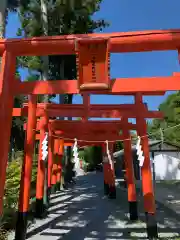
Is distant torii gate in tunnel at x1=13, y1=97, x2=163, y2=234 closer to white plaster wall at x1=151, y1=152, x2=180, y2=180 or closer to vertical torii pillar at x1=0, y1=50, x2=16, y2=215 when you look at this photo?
vertical torii pillar at x1=0, y1=50, x2=16, y2=215

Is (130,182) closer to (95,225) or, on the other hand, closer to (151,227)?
(95,225)

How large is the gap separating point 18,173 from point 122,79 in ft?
19.5

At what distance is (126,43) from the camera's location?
4.46 metres

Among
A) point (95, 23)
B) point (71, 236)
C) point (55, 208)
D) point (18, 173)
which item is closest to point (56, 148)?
point (55, 208)

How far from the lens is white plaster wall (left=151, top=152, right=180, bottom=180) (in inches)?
849

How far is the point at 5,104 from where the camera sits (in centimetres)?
466

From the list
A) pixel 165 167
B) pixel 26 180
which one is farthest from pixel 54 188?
pixel 165 167

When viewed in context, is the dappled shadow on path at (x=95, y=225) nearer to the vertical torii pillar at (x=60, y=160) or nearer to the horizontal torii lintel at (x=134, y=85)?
the horizontal torii lintel at (x=134, y=85)

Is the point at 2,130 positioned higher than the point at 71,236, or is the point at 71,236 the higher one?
the point at 2,130

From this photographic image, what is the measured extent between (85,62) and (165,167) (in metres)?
19.0

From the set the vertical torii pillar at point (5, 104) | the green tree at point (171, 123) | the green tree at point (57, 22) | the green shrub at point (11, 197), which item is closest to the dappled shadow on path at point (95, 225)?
the green shrub at point (11, 197)

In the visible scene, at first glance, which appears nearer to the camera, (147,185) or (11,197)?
(147,185)

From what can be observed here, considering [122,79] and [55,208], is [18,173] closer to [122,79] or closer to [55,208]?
[55,208]

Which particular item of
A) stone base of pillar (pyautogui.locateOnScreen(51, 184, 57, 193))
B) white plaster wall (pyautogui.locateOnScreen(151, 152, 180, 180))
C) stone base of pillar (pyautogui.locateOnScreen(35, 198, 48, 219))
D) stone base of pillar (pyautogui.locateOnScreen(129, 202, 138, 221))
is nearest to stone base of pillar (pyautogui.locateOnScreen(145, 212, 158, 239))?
stone base of pillar (pyautogui.locateOnScreen(129, 202, 138, 221))
